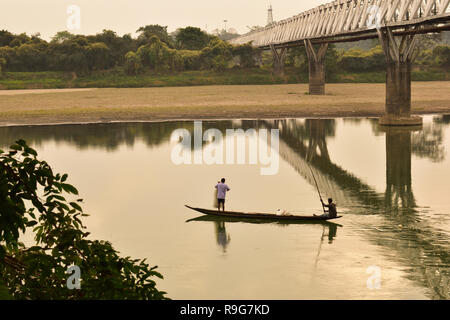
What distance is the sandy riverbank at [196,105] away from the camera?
71.8 metres

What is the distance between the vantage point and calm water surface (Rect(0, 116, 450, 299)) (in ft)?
62.1

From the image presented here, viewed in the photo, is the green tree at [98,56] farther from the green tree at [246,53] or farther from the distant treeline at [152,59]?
the green tree at [246,53]

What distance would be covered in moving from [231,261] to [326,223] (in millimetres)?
5716

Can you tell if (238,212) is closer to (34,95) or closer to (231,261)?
(231,261)

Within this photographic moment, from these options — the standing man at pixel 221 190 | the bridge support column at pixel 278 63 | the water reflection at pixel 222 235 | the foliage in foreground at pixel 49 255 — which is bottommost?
the water reflection at pixel 222 235

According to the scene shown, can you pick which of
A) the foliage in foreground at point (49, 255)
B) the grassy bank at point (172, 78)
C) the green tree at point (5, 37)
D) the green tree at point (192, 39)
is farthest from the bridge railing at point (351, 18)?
the green tree at point (5, 37)

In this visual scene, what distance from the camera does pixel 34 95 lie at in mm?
98375

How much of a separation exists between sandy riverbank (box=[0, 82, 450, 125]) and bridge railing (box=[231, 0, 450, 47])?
8191 millimetres

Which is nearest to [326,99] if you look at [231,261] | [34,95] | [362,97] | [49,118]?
[362,97]

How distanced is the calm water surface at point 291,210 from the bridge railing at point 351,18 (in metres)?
8.91

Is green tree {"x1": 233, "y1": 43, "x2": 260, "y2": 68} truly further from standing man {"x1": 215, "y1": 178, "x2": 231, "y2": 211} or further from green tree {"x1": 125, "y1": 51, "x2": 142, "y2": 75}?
standing man {"x1": 215, "y1": 178, "x2": 231, "y2": 211}

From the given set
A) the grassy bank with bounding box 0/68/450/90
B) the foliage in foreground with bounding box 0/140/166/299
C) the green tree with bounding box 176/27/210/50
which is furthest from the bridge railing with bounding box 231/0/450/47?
the foliage in foreground with bounding box 0/140/166/299
